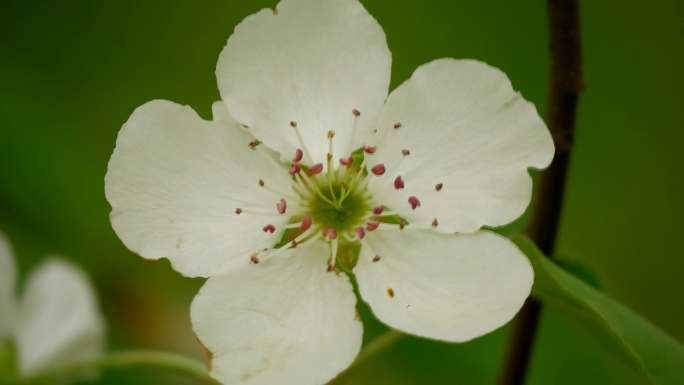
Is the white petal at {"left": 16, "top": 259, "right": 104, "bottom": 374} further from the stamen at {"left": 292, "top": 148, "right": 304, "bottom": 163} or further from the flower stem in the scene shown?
the stamen at {"left": 292, "top": 148, "right": 304, "bottom": 163}

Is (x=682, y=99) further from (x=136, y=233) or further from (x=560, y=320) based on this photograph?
(x=136, y=233)

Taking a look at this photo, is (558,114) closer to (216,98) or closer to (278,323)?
(278,323)

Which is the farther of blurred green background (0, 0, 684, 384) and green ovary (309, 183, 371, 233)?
blurred green background (0, 0, 684, 384)

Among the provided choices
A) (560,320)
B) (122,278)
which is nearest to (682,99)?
(560,320)

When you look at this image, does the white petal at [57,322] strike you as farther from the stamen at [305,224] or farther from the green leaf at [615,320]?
the green leaf at [615,320]

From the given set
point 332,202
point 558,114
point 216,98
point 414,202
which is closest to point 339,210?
point 332,202

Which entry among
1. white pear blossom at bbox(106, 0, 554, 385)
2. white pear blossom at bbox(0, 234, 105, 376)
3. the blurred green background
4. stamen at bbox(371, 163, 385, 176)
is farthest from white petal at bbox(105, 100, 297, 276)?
the blurred green background

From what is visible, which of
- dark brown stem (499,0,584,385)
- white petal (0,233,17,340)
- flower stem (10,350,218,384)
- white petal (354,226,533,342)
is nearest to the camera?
white petal (354,226,533,342)
